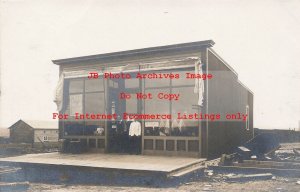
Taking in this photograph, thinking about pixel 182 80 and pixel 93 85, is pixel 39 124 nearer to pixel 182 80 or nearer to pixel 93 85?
pixel 93 85

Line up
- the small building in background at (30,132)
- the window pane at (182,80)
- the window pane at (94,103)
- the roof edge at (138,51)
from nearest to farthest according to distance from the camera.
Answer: the roof edge at (138,51)
the window pane at (182,80)
the window pane at (94,103)
the small building in background at (30,132)

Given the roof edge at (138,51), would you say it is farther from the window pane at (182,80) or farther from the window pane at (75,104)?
the window pane at (75,104)

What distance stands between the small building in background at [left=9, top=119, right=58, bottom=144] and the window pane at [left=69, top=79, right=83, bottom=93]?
30.5 m

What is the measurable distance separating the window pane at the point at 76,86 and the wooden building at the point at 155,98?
0.10 ft

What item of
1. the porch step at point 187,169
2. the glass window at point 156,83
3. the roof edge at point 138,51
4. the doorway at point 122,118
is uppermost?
the roof edge at point 138,51

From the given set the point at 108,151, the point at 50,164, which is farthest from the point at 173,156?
the point at 50,164

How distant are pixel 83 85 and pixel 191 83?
5.18 meters

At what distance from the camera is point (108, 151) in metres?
13.4

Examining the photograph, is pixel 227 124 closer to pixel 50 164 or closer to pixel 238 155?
pixel 238 155

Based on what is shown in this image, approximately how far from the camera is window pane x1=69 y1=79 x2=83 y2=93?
14461mm

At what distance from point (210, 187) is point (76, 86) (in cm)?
835

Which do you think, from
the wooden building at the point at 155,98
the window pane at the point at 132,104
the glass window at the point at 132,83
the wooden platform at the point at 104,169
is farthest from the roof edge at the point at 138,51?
the wooden platform at the point at 104,169

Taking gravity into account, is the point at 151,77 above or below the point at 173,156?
above

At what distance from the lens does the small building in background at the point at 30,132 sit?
141 feet
